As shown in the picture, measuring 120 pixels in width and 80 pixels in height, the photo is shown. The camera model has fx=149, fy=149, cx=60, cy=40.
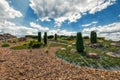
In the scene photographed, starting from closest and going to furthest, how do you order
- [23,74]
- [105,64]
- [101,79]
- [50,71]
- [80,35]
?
1. [101,79]
2. [23,74]
3. [50,71]
4. [105,64]
5. [80,35]

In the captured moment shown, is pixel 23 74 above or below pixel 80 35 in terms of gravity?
below

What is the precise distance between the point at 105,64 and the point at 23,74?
40.7 feet

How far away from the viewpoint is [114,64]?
23031 mm

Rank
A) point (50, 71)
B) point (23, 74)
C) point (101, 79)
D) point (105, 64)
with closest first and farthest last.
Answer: point (101, 79) → point (23, 74) → point (50, 71) → point (105, 64)

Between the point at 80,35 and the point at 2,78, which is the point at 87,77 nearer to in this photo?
the point at 2,78

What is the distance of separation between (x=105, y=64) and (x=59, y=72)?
338 inches

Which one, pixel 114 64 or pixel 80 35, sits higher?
pixel 80 35

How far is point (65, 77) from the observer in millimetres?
15625

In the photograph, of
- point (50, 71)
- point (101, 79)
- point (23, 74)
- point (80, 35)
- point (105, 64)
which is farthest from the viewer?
point (80, 35)

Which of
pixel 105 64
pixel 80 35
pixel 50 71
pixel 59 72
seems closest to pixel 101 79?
pixel 59 72

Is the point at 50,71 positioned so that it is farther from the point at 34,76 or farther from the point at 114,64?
the point at 114,64

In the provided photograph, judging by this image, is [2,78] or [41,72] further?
[41,72]

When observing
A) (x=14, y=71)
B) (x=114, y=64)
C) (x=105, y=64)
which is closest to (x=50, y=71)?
(x=14, y=71)

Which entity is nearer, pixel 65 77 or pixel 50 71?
pixel 65 77
